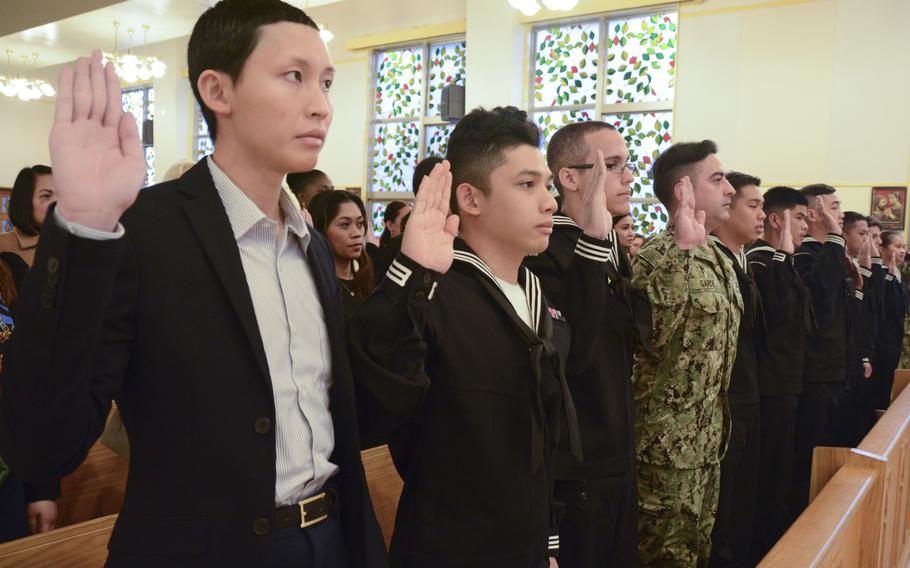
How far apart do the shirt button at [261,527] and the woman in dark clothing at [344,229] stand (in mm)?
2845

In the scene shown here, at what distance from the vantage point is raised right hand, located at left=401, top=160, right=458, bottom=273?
1528 mm

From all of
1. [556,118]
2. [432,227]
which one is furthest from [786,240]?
[556,118]

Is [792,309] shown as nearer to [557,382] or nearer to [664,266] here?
[664,266]

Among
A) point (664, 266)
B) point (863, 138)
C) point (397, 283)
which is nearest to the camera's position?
point (397, 283)

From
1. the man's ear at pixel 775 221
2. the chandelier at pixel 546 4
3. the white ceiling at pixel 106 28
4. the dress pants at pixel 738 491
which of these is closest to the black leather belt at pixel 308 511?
the dress pants at pixel 738 491

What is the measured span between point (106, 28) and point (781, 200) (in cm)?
1367

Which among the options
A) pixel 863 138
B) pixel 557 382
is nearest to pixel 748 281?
pixel 557 382

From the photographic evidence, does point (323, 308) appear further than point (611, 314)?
No

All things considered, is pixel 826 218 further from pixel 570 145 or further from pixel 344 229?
pixel 344 229

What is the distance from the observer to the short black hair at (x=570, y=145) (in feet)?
9.34

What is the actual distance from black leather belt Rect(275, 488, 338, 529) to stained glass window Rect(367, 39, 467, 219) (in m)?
10.8

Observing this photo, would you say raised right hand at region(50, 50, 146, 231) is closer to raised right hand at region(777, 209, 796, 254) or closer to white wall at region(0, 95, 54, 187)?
raised right hand at region(777, 209, 796, 254)

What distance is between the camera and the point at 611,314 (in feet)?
8.66

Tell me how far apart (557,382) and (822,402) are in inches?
152
